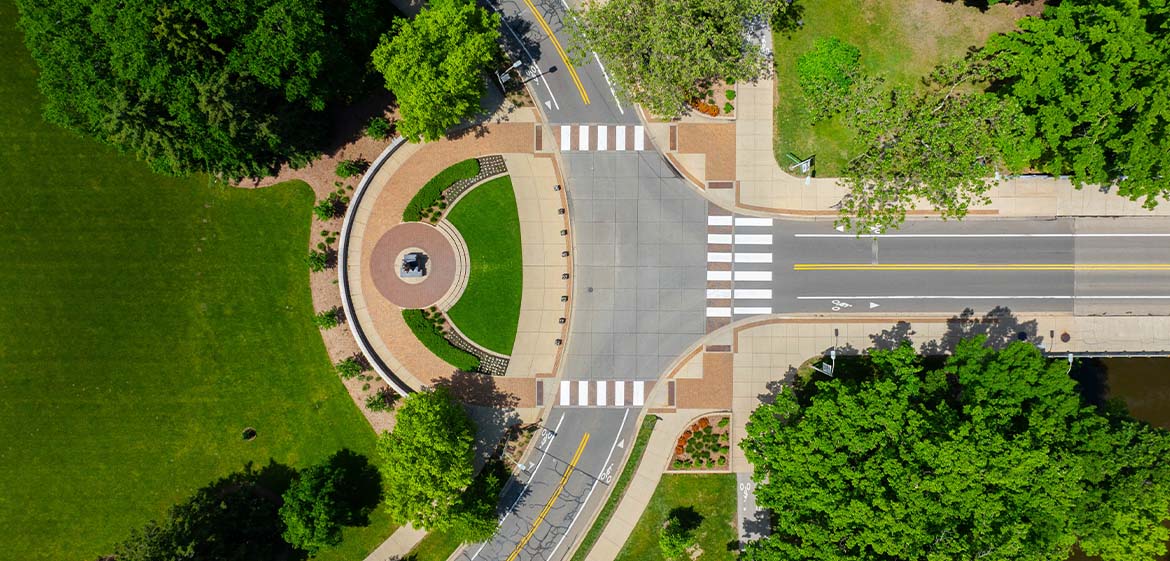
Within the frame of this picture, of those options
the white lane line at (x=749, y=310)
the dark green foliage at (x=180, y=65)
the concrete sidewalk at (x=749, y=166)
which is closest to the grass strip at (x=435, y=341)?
the dark green foliage at (x=180, y=65)

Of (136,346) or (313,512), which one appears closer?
(313,512)

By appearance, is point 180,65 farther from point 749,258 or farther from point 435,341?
point 749,258

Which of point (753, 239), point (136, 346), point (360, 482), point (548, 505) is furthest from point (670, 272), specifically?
point (136, 346)

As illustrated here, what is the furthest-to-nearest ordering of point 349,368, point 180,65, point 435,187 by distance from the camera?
point 435,187
point 349,368
point 180,65

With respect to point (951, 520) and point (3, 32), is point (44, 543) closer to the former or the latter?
point (3, 32)

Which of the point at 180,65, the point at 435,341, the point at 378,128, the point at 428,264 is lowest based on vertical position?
the point at 435,341

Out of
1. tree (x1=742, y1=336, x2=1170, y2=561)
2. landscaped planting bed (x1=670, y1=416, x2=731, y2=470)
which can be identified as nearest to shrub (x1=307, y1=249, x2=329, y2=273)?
landscaped planting bed (x1=670, y1=416, x2=731, y2=470)

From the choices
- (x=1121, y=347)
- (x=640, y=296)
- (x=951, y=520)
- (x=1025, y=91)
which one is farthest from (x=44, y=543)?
(x=1121, y=347)
